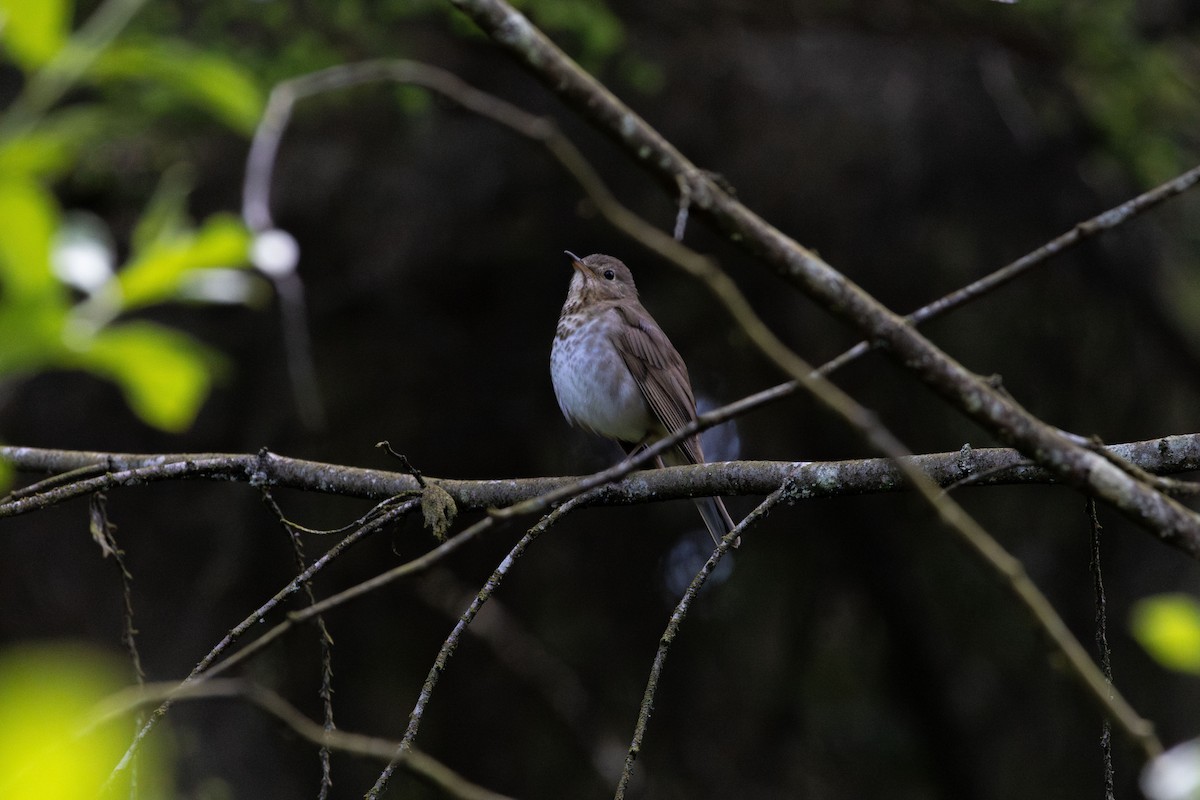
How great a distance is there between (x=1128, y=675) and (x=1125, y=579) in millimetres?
599

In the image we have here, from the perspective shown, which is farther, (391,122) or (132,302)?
(391,122)

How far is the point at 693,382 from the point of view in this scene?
275 inches

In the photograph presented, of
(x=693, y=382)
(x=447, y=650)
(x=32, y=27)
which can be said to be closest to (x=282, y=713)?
(x=32, y=27)

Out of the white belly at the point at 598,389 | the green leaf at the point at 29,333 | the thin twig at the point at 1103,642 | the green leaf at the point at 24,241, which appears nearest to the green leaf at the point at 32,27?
the green leaf at the point at 24,241

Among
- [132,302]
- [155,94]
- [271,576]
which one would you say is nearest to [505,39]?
[132,302]

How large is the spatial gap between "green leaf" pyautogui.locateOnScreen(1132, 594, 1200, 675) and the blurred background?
16.5ft

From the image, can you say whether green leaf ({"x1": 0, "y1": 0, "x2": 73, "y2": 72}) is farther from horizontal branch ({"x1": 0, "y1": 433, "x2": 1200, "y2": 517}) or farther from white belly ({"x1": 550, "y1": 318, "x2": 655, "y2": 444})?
white belly ({"x1": 550, "y1": 318, "x2": 655, "y2": 444})

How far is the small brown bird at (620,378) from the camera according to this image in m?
5.03

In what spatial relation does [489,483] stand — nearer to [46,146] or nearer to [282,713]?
[282,713]

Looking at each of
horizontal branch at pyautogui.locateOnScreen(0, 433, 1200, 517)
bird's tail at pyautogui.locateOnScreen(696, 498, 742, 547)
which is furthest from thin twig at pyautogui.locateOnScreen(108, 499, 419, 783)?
bird's tail at pyautogui.locateOnScreen(696, 498, 742, 547)

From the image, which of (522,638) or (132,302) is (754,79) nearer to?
(522,638)

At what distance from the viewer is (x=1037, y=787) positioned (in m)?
6.93

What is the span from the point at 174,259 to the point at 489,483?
7.32 ft

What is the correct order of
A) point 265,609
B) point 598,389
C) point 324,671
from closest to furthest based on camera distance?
point 265,609 < point 324,671 < point 598,389
